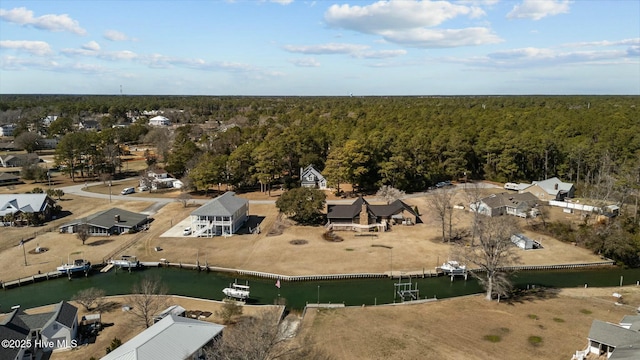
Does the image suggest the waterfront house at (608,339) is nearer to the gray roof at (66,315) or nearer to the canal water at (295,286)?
the canal water at (295,286)

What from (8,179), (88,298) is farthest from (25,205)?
(88,298)

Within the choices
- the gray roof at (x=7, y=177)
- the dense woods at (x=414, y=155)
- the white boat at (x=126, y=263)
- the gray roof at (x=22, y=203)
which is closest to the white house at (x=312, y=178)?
the dense woods at (x=414, y=155)

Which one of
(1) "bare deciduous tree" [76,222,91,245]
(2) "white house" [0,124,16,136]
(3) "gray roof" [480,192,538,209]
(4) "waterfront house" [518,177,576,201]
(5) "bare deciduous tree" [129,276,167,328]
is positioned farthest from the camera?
(2) "white house" [0,124,16,136]

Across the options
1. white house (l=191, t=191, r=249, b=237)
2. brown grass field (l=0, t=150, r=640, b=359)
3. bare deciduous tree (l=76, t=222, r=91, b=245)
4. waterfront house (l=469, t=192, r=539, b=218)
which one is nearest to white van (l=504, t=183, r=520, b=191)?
waterfront house (l=469, t=192, r=539, b=218)

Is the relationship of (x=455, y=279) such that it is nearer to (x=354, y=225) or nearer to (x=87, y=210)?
(x=354, y=225)

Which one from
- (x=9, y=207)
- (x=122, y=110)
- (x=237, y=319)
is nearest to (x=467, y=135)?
(x=237, y=319)

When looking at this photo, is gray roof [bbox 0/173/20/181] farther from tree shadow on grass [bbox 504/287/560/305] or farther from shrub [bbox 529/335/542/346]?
shrub [bbox 529/335/542/346]

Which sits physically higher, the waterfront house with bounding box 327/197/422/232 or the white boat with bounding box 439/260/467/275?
the waterfront house with bounding box 327/197/422/232
